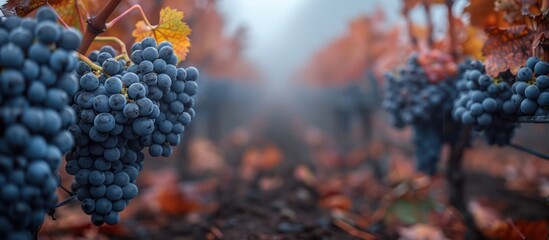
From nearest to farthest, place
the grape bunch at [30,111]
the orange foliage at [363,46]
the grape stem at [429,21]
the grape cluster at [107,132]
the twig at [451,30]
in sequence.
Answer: the grape bunch at [30,111] < the grape cluster at [107,132] < the twig at [451,30] < the grape stem at [429,21] < the orange foliage at [363,46]

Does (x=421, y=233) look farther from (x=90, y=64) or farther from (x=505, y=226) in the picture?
(x=90, y=64)

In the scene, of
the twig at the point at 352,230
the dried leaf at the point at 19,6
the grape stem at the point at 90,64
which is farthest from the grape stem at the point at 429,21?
the dried leaf at the point at 19,6

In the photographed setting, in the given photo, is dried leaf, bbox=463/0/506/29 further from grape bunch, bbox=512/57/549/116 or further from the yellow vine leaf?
the yellow vine leaf

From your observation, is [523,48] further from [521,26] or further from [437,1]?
[437,1]

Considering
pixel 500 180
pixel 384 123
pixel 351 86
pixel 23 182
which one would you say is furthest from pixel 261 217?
pixel 384 123

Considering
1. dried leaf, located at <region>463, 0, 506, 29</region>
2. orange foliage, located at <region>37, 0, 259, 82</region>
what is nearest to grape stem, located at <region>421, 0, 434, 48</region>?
dried leaf, located at <region>463, 0, 506, 29</region>

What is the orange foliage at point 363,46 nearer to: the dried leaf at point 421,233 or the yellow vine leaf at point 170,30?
the dried leaf at point 421,233

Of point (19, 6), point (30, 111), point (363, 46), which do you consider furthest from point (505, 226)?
point (363, 46)
